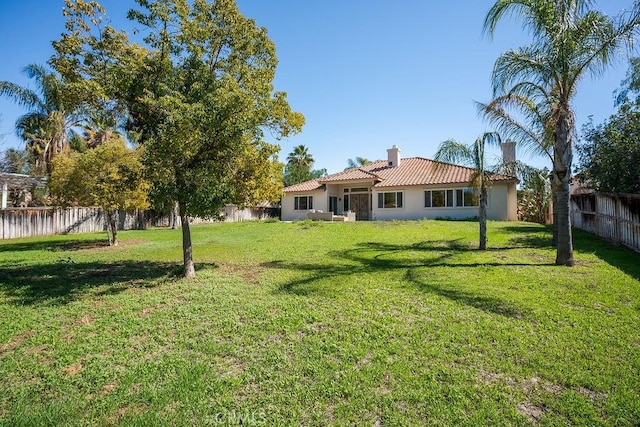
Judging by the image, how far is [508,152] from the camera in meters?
13.2

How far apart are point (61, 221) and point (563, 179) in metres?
26.4

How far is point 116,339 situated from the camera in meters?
5.14

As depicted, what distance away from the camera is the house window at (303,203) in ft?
98.1

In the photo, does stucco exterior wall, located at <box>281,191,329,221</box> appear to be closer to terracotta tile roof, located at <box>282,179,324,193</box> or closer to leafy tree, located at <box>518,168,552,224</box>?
terracotta tile roof, located at <box>282,179,324,193</box>

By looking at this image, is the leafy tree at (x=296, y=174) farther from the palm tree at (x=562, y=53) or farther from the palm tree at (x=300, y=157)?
the palm tree at (x=562, y=53)

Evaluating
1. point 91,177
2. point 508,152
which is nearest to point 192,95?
point 91,177

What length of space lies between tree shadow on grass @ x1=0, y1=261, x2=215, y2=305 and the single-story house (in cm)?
1605

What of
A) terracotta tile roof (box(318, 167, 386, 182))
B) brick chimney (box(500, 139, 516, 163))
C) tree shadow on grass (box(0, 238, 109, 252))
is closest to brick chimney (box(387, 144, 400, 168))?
terracotta tile roof (box(318, 167, 386, 182))

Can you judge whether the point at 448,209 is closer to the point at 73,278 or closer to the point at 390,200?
the point at 390,200

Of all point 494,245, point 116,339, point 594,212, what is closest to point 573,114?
point 494,245

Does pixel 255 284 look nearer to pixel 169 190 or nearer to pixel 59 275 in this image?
pixel 169 190

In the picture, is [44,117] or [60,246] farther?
[44,117]

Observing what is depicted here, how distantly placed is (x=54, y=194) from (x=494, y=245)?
18.0 metres

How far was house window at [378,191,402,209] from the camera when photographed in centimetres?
2611
